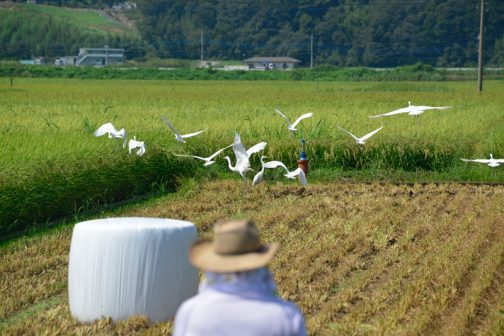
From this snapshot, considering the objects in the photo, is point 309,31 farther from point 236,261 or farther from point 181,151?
point 236,261

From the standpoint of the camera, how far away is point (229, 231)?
9.72 ft

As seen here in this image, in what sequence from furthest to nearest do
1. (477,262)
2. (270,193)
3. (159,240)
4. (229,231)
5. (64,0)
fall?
(64,0)
(270,193)
(477,262)
(159,240)
(229,231)

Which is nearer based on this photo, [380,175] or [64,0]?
[380,175]

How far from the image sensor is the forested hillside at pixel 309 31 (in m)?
101

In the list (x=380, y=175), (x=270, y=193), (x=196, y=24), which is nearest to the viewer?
(x=270, y=193)

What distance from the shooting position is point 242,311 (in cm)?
301

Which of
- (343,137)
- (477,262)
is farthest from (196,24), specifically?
(477,262)

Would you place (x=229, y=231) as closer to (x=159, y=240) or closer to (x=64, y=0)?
(x=159, y=240)

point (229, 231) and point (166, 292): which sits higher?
point (229, 231)

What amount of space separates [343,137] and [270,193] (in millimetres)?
2989

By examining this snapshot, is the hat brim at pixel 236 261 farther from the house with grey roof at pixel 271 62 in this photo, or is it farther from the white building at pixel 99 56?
the white building at pixel 99 56

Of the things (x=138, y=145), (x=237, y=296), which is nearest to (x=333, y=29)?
(x=138, y=145)

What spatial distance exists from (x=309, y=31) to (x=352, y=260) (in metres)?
103

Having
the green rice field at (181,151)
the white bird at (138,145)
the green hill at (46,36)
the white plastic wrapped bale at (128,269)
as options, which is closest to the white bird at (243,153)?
the white bird at (138,145)
